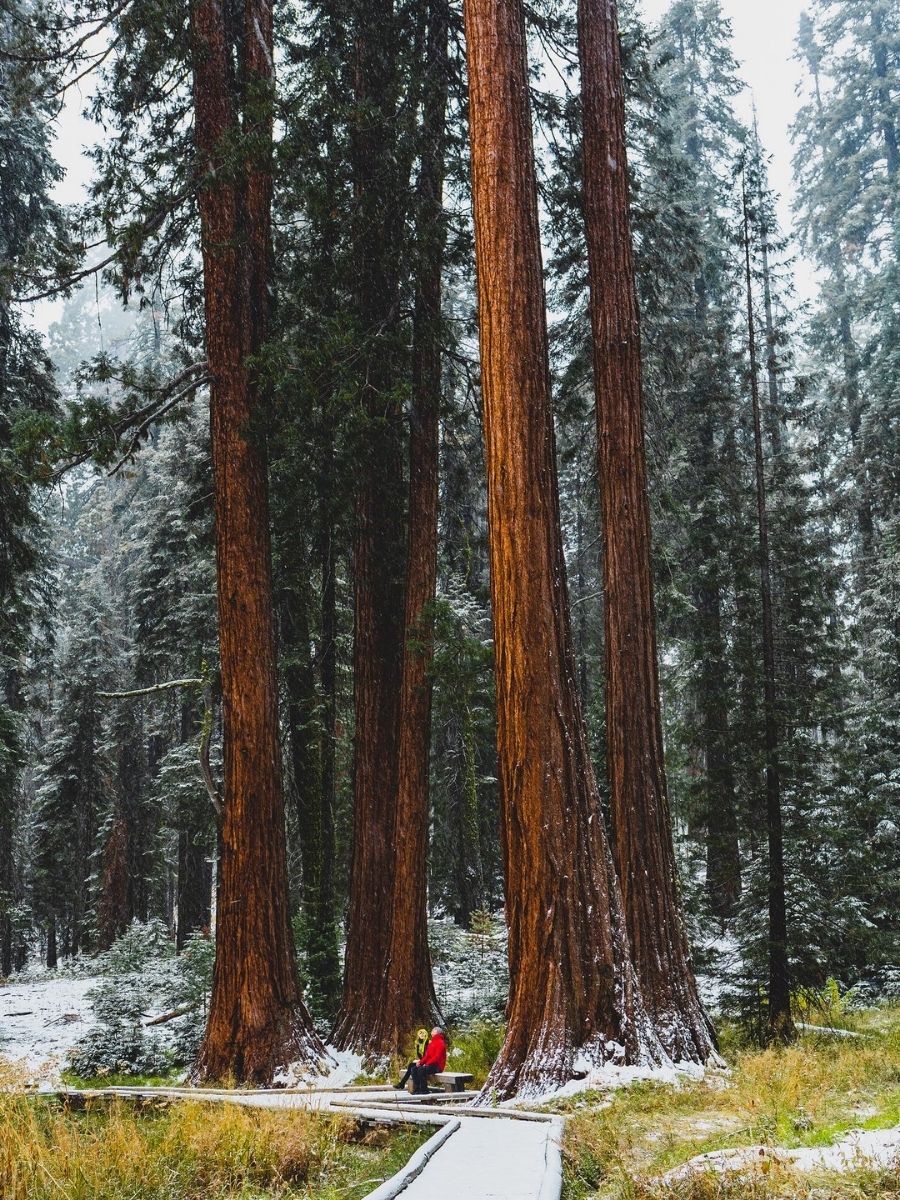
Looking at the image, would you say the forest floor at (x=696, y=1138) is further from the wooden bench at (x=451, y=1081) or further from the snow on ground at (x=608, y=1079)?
the wooden bench at (x=451, y=1081)

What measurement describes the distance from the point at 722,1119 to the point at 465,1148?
1.37 metres

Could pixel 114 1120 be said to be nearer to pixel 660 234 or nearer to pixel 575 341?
pixel 575 341

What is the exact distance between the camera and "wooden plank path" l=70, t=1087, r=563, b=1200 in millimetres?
3789

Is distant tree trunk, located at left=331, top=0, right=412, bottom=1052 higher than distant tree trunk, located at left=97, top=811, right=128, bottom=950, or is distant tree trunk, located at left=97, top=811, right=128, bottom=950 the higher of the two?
distant tree trunk, located at left=331, top=0, right=412, bottom=1052

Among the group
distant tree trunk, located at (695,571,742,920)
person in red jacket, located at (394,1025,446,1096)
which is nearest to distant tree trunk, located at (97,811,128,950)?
distant tree trunk, located at (695,571,742,920)

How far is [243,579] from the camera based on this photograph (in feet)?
32.2

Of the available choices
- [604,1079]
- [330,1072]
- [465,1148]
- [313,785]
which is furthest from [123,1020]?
[465,1148]

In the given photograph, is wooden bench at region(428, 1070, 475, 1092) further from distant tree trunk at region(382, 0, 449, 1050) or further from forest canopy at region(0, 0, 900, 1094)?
distant tree trunk at region(382, 0, 449, 1050)

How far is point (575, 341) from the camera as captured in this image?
11.7m

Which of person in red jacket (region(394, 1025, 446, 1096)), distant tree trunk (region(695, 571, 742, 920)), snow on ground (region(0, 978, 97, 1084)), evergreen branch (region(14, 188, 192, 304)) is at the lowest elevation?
snow on ground (region(0, 978, 97, 1084))

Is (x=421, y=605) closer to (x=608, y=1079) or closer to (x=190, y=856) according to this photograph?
(x=608, y=1079)

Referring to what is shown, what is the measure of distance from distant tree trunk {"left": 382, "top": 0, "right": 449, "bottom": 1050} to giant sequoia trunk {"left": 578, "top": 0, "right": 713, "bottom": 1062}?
103 inches

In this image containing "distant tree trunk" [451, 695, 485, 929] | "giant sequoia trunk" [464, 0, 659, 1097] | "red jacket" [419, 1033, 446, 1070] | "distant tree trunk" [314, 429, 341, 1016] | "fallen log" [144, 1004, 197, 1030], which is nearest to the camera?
"giant sequoia trunk" [464, 0, 659, 1097]

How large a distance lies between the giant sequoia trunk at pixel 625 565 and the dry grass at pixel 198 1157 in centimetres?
311
